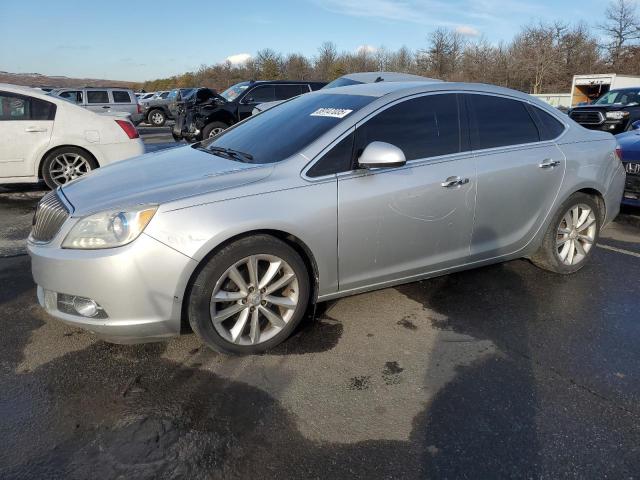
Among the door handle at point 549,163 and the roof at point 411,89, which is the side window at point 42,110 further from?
the door handle at point 549,163

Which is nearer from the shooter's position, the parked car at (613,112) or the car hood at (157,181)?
the car hood at (157,181)

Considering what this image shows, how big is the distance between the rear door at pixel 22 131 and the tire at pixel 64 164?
0.52ft

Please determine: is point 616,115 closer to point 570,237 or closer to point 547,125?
point 570,237

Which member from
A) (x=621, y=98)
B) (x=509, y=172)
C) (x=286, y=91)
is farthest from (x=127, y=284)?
(x=621, y=98)

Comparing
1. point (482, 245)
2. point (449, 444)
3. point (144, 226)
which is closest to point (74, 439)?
point (144, 226)

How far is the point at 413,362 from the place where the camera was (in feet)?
9.87

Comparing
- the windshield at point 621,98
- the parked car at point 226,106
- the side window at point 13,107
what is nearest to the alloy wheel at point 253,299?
the side window at point 13,107

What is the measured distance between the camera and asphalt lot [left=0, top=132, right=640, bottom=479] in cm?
219

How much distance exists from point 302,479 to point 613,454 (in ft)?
4.64

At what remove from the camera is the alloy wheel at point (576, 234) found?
4.32 metres

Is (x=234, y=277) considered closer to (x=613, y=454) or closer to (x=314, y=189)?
(x=314, y=189)

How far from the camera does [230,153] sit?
361 centimetres

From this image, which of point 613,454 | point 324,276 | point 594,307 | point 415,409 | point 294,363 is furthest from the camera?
point 594,307

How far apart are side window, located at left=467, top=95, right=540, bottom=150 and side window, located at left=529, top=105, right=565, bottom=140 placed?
0.08 meters
